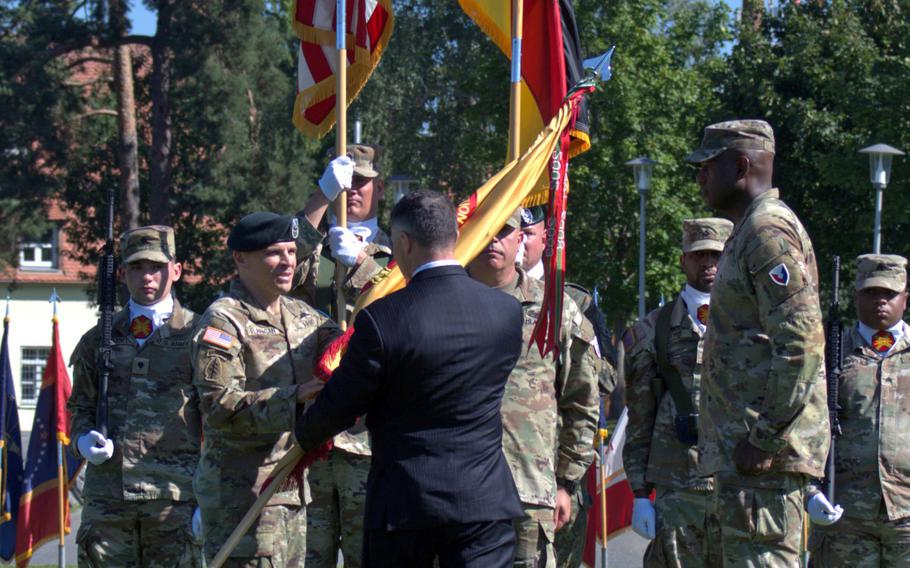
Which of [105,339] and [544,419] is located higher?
[105,339]

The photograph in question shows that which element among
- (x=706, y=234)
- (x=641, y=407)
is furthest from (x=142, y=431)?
(x=706, y=234)

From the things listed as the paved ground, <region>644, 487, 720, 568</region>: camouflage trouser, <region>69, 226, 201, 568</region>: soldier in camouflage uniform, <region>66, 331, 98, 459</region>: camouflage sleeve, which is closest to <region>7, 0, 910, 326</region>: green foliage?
the paved ground

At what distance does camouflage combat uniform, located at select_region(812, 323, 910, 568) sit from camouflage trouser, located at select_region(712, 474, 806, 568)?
94.2 inches

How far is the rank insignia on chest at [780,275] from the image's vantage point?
4.87 m

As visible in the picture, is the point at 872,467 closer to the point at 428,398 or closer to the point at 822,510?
the point at 822,510

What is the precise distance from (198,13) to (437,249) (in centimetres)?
2685

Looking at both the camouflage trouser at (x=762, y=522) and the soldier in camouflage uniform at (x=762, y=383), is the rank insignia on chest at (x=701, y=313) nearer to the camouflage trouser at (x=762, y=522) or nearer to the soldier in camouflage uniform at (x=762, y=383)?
the soldier in camouflage uniform at (x=762, y=383)

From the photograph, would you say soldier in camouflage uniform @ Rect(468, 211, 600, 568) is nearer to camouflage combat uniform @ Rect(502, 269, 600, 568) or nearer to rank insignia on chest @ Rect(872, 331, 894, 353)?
camouflage combat uniform @ Rect(502, 269, 600, 568)

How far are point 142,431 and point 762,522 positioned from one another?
344 cm

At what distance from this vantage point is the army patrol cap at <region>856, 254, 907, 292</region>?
7.45m

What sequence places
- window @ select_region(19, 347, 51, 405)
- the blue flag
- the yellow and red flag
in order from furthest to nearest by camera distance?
window @ select_region(19, 347, 51, 405), the blue flag, the yellow and red flag

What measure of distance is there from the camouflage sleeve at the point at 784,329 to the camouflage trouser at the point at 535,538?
1.41 meters

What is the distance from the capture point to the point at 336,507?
6.39 m

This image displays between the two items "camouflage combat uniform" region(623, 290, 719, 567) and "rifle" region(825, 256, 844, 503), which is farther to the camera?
"rifle" region(825, 256, 844, 503)
